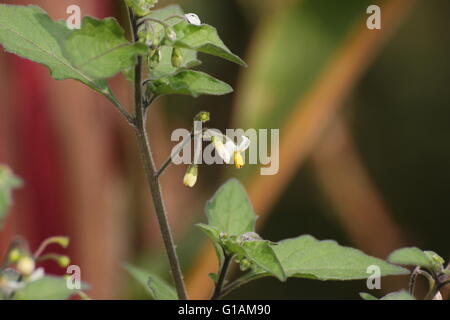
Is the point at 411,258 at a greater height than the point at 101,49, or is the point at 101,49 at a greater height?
the point at 101,49

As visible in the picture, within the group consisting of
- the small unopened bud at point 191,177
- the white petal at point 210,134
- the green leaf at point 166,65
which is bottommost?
the small unopened bud at point 191,177

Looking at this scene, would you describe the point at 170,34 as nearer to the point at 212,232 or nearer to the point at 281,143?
the point at 212,232

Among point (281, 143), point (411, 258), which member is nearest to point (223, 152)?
Result: point (411, 258)

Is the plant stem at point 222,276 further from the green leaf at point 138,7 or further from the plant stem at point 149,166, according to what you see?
the green leaf at point 138,7

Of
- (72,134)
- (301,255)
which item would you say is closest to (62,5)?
(72,134)

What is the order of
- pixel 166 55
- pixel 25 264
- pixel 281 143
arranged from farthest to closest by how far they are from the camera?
pixel 281 143 < pixel 166 55 < pixel 25 264

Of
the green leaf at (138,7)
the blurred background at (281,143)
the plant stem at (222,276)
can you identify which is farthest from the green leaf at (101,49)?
the blurred background at (281,143)
